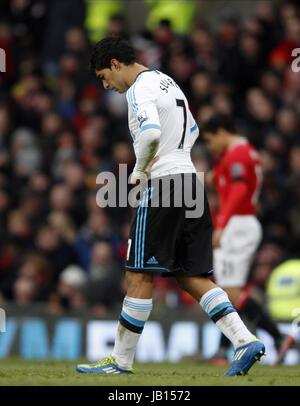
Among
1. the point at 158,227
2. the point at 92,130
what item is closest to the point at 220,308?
the point at 158,227

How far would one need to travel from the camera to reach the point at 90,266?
14859 millimetres

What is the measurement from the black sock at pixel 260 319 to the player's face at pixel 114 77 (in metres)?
3.57

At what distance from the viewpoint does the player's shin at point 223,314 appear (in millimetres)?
8102

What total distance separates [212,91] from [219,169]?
491cm

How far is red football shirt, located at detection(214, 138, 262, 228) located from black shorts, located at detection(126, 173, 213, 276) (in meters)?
2.59

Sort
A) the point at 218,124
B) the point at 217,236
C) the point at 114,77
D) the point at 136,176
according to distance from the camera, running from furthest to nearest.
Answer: the point at 218,124, the point at 217,236, the point at 114,77, the point at 136,176

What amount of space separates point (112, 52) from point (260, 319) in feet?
12.6

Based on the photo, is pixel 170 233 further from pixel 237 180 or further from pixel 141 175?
pixel 237 180

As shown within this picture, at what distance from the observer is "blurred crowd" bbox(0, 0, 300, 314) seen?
1434 cm

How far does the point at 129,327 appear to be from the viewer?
26.9 ft

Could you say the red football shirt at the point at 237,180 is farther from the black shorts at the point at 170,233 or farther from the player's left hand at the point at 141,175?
the player's left hand at the point at 141,175

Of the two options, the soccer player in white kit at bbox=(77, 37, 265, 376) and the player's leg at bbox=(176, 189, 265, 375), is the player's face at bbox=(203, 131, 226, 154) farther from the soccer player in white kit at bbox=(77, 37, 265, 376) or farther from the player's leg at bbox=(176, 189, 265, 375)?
the player's leg at bbox=(176, 189, 265, 375)

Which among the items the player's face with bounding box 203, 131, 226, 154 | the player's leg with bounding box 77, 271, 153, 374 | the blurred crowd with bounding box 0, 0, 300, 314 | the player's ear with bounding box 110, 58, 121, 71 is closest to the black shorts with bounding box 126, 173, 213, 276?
the player's leg with bounding box 77, 271, 153, 374
